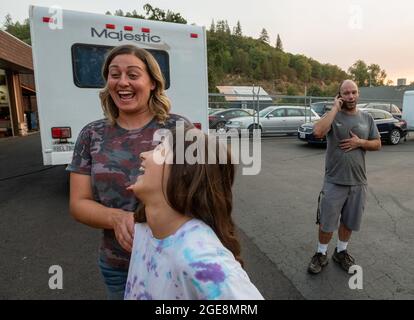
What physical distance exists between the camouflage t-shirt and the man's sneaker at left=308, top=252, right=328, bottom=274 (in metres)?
2.37

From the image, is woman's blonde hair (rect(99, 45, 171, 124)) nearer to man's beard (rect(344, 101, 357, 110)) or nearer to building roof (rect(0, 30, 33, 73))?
man's beard (rect(344, 101, 357, 110))

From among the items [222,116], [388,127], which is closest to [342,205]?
[388,127]

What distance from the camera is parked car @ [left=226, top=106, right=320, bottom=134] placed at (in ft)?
50.4

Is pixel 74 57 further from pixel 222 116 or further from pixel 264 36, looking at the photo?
pixel 264 36

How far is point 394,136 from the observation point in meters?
13.8

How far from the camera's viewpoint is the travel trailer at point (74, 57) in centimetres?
496

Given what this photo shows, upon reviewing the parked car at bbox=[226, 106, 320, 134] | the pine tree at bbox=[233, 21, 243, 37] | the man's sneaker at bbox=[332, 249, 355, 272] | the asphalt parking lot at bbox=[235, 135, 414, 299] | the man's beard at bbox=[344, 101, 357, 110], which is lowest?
the asphalt parking lot at bbox=[235, 135, 414, 299]

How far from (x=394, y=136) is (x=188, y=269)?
15326 mm

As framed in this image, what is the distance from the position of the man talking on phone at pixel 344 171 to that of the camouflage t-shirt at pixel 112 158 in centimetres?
235

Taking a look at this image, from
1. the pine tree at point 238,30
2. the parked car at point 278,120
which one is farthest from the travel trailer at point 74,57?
the pine tree at point 238,30

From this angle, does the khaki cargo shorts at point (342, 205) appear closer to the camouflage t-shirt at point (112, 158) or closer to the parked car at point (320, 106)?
the camouflage t-shirt at point (112, 158)

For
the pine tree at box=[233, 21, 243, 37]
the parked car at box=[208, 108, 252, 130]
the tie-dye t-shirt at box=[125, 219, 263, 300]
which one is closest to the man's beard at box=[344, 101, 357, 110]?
the tie-dye t-shirt at box=[125, 219, 263, 300]

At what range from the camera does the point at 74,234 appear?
4.16 meters

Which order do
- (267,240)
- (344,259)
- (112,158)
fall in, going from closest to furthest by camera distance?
(112,158), (344,259), (267,240)
